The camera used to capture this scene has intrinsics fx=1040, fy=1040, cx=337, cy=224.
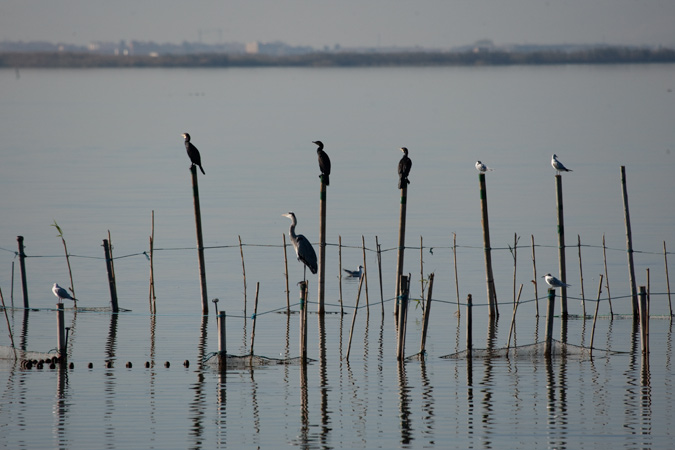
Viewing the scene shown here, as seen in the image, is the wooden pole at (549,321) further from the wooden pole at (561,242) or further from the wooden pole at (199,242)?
the wooden pole at (199,242)

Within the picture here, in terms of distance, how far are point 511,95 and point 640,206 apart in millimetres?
116134

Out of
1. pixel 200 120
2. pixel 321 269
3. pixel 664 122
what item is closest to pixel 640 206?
pixel 321 269

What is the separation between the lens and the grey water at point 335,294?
17.7 m

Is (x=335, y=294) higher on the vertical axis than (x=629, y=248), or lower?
lower

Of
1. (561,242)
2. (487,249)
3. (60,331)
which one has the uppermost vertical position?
(561,242)

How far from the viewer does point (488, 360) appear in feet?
69.0

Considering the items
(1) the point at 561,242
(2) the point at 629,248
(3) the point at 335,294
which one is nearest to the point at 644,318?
(1) the point at 561,242

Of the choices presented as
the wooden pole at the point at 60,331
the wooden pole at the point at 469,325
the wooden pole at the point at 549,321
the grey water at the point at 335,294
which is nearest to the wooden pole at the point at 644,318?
the grey water at the point at 335,294

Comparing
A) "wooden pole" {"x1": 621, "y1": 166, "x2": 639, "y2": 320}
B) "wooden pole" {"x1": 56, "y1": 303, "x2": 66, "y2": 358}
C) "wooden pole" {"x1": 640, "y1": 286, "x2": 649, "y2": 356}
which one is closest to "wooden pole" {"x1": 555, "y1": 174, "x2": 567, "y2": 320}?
"wooden pole" {"x1": 621, "y1": 166, "x2": 639, "y2": 320}

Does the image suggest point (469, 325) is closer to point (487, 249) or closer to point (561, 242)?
point (487, 249)

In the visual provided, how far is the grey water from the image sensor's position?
17656 millimetres

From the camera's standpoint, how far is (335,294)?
2958cm

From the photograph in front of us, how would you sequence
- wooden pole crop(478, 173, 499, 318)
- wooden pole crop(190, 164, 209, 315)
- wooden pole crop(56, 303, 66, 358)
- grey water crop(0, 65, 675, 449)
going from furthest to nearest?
wooden pole crop(190, 164, 209, 315)
wooden pole crop(478, 173, 499, 318)
wooden pole crop(56, 303, 66, 358)
grey water crop(0, 65, 675, 449)

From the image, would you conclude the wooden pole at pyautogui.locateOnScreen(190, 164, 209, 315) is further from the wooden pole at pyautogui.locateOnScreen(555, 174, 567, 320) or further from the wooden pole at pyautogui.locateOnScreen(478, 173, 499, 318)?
the wooden pole at pyautogui.locateOnScreen(555, 174, 567, 320)
